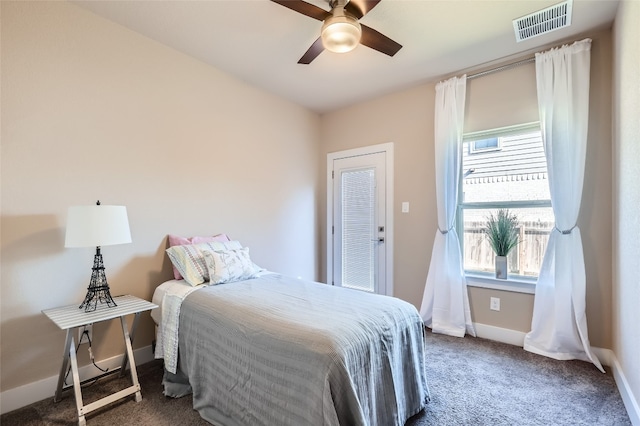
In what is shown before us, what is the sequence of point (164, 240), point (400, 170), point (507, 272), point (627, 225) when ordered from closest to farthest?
1. point (627, 225)
2. point (164, 240)
3. point (507, 272)
4. point (400, 170)

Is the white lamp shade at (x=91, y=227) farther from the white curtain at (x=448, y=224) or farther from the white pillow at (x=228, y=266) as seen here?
the white curtain at (x=448, y=224)

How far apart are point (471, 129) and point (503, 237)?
113cm

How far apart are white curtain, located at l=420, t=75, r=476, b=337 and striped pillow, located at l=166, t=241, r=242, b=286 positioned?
2.26m

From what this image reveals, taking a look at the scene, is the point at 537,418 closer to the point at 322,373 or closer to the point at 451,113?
the point at 322,373

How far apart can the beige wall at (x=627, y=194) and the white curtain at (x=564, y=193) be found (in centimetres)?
19

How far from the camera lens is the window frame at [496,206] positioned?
107 inches

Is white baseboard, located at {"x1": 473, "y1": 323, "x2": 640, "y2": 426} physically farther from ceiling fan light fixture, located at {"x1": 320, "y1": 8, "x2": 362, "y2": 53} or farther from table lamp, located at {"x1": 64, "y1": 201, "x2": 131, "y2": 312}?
table lamp, located at {"x1": 64, "y1": 201, "x2": 131, "y2": 312}

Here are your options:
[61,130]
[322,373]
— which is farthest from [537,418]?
[61,130]

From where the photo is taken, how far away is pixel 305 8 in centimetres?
179

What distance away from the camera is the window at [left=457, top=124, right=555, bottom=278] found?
107 inches

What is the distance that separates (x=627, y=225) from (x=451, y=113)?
5.62 ft

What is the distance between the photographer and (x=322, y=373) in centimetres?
126

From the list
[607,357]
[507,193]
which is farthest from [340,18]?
[607,357]

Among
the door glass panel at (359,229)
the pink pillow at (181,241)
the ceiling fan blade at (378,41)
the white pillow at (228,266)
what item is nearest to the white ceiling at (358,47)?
the ceiling fan blade at (378,41)
